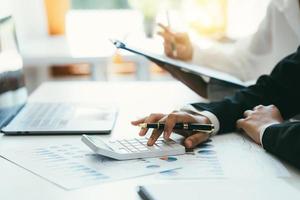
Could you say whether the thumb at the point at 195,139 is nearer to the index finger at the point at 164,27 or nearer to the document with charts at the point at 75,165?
the document with charts at the point at 75,165

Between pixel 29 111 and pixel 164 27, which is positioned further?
pixel 164 27

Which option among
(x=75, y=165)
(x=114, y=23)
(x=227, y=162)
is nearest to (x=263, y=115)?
(x=227, y=162)

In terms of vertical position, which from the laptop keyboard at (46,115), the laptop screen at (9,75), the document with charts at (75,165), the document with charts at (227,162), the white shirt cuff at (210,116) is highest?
the laptop screen at (9,75)

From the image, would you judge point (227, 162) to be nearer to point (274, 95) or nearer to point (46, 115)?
point (274, 95)

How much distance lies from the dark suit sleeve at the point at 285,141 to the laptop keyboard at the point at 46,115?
0.45 meters

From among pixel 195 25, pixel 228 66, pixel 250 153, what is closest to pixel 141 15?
pixel 195 25

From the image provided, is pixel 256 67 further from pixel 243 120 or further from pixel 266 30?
pixel 243 120

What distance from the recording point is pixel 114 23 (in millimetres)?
2598

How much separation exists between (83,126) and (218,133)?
0.97 feet

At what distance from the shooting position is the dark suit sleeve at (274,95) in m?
1.03

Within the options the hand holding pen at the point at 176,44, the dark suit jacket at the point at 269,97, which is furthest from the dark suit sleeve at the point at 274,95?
the hand holding pen at the point at 176,44

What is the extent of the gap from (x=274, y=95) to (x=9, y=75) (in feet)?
2.09

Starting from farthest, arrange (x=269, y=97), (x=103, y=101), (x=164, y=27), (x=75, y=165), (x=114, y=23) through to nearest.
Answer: (x=114, y=23)
(x=164, y=27)
(x=103, y=101)
(x=269, y=97)
(x=75, y=165)

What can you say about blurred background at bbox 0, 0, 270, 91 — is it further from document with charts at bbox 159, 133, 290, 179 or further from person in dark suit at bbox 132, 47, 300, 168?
document with charts at bbox 159, 133, 290, 179
